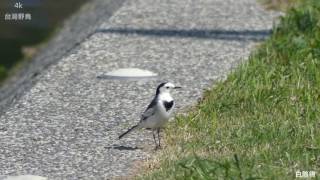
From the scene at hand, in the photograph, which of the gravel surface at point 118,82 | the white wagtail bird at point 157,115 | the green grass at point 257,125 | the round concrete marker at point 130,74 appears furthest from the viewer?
the round concrete marker at point 130,74

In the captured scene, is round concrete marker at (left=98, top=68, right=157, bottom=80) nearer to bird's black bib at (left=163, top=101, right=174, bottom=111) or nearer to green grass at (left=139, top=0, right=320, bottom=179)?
green grass at (left=139, top=0, right=320, bottom=179)

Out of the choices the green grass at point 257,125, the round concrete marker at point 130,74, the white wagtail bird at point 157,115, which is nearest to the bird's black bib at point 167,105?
the white wagtail bird at point 157,115

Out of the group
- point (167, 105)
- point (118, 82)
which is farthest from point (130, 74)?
point (167, 105)

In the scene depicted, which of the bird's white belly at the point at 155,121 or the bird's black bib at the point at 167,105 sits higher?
the bird's black bib at the point at 167,105

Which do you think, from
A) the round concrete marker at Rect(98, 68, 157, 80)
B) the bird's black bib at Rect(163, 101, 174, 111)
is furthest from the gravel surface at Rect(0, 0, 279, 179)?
the bird's black bib at Rect(163, 101, 174, 111)

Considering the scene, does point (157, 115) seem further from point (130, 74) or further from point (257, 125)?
point (130, 74)

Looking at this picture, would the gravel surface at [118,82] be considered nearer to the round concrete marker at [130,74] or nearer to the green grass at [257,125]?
the round concrete marker at [130,74]

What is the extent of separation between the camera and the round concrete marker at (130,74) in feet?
37.2

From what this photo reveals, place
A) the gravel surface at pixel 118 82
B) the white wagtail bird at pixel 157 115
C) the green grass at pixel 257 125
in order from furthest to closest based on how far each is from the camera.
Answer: the white wagtail bird at pixel 157 115 < the gravel surface at pixel 118 82 < the green grass at pixel 257 125

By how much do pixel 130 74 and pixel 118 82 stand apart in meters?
0.16

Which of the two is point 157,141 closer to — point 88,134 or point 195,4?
point 88,134

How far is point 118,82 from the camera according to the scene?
11.3 meters

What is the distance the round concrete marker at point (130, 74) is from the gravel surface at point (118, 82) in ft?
0.27

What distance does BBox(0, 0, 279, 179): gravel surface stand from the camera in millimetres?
8758
